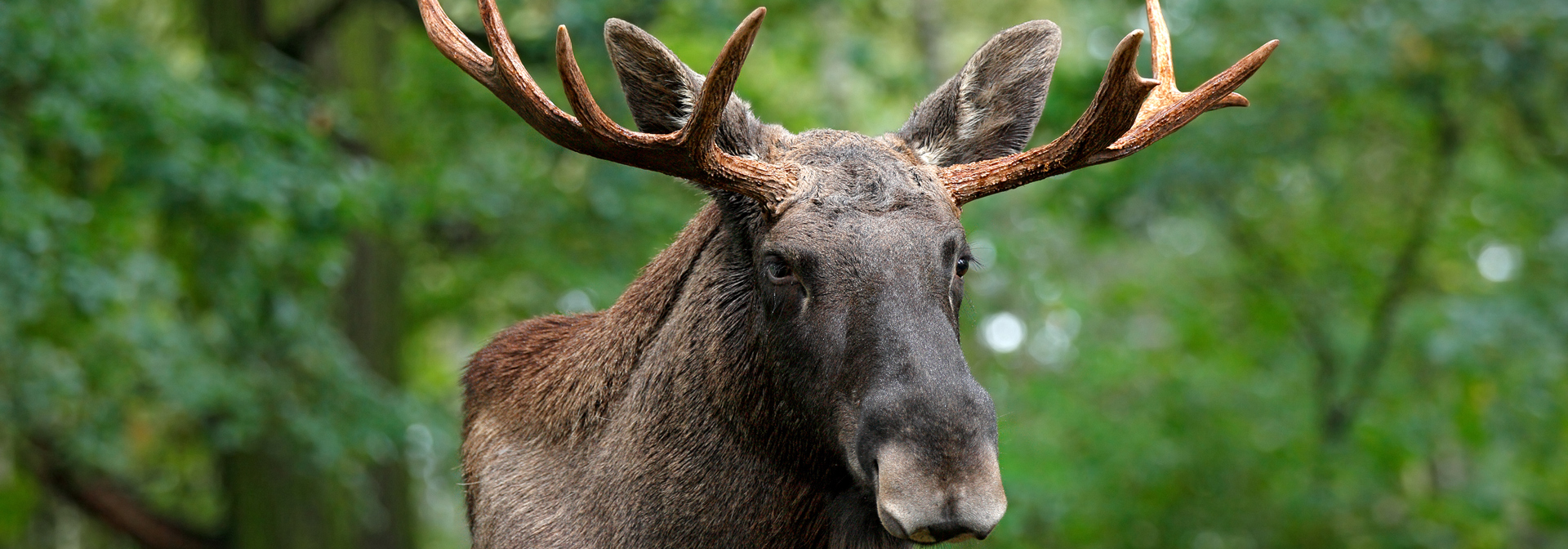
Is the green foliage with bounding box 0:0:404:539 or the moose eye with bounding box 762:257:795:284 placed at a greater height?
the green foliage with bounding box 0:0:404:539

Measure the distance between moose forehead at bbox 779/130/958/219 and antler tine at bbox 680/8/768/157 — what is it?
0.27m

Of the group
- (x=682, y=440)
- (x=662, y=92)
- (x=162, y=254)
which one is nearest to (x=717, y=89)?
(x=662, y=92)

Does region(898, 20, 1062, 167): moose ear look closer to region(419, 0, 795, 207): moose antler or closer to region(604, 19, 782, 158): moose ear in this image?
region(604, 19, 782, 158): moose ear

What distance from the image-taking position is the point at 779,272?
3133 mm

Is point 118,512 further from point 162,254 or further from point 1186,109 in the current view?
point 1186,109

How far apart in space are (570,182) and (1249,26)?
19.1ft

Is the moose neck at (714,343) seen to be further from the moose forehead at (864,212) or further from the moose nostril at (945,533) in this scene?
the moose nostril at (945,533)

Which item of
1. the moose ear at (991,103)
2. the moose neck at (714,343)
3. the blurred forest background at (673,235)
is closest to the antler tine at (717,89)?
the moose neck at (714,343)

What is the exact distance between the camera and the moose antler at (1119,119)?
322 centimetres

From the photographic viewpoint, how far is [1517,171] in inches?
481

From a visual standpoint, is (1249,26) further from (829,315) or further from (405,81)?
(829,315)

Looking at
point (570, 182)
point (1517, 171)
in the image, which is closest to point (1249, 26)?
point (1517, 171)

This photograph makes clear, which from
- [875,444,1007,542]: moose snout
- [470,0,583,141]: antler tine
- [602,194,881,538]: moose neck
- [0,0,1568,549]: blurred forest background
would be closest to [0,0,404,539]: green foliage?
[0,0,1568,549]: blurred forest background

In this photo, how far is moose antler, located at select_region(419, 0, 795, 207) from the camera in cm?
311
